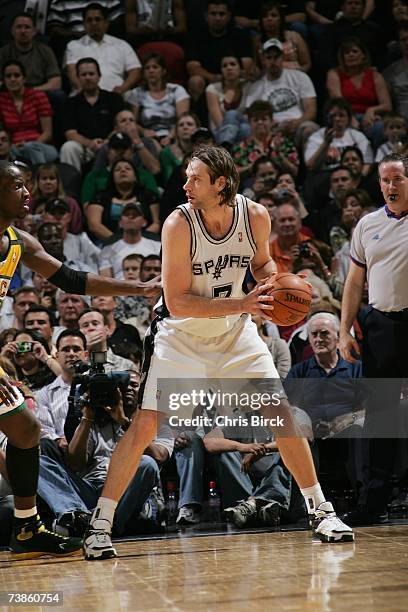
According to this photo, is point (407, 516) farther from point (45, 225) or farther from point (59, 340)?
point (45, 225)

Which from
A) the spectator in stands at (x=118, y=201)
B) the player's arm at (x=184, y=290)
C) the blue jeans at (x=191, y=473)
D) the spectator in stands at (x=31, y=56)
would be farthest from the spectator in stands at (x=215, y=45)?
the player's arm at (x=184, y=290)

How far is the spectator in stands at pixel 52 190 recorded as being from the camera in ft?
26.7

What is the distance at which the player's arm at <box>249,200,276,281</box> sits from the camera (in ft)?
14.4

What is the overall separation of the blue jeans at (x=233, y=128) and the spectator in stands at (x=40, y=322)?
10.8 feet

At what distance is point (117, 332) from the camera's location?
258 inches

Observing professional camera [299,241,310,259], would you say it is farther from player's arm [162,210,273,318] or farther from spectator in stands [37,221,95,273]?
player's arm [162,210,273,318]

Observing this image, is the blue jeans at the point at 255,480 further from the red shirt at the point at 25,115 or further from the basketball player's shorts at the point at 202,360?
the red shirt at the point at 25,115

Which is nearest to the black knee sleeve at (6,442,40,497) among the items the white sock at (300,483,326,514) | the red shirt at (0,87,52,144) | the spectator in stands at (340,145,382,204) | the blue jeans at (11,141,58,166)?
the white sock at (300,483,326,514)

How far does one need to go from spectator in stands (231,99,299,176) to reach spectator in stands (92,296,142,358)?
242 centimetres

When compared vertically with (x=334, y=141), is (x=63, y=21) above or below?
above

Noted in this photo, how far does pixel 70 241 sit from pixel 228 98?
A: 2583 mm

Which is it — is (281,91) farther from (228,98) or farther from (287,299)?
(287,299)

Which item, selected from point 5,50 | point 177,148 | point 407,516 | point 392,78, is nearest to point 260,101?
point 177,148

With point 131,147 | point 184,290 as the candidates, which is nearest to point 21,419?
point 184,290
